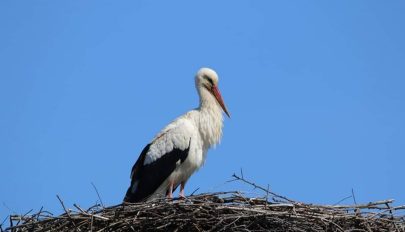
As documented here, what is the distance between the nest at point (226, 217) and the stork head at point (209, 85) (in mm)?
2088

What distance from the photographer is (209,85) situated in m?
9.11

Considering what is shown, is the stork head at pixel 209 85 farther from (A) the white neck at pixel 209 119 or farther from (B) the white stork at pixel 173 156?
(B) the white stork at pixel 173 156

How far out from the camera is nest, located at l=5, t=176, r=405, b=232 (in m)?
6.76

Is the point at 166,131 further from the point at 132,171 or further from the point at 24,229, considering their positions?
the point at 24,229

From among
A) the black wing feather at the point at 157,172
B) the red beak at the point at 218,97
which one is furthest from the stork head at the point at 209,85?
the black wing feather at the point at 157,172

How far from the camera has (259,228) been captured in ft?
22.3

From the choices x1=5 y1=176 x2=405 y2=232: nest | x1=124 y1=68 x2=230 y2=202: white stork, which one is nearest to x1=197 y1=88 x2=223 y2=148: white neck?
x1=124 y1=68 x2=230 y2=202: white stork

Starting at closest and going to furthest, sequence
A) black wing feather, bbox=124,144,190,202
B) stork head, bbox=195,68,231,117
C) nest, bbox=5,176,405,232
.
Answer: nest, bbox=5,176,405,232 → black wing feather, bbox=124,144,190,202 → stork head, bbox=195,68,231,117

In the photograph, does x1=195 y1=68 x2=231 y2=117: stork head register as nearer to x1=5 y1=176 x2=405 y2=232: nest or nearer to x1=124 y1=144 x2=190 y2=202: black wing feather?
Result: x1=124 y1=144 x2=190 y2=202: black wing feather

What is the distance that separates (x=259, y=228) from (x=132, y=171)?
7.21ft

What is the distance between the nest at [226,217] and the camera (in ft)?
22.2

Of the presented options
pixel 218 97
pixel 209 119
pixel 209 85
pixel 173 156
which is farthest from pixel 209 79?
pixel 173 156

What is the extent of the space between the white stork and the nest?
4.48ft

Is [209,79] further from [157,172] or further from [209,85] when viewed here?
[157,172]
